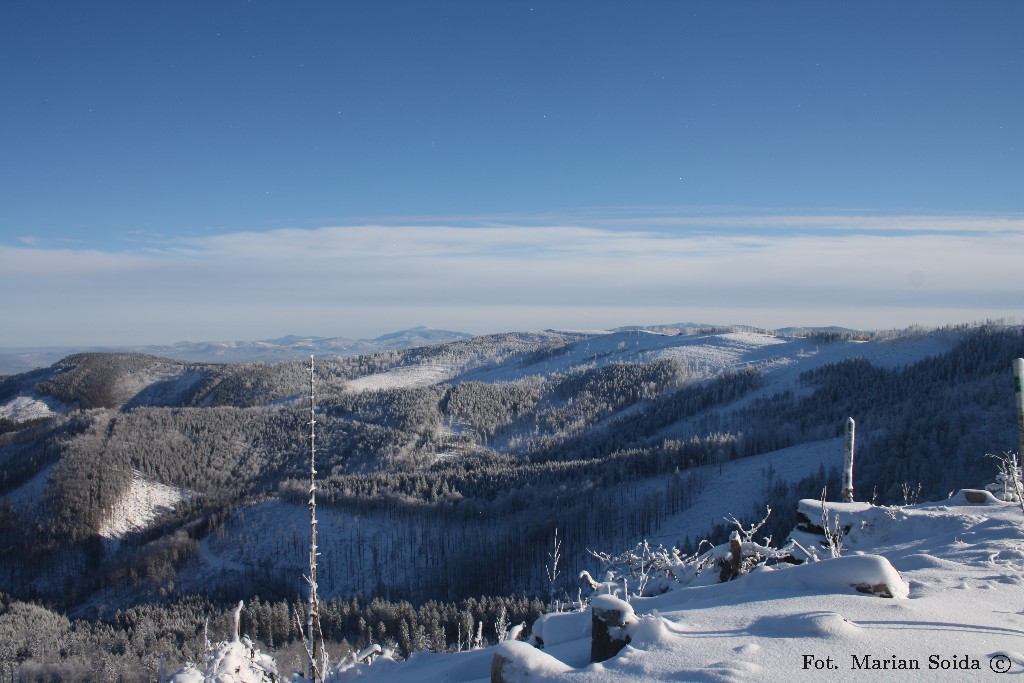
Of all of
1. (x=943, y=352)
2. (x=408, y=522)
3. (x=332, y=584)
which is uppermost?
(x=943, y=352)

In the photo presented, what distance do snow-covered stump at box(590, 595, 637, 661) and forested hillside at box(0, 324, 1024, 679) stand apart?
40.5 m

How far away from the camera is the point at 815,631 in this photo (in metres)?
7.93

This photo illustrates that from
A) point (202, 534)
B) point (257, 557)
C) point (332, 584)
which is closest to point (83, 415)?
point (202, 534)

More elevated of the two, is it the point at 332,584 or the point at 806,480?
the point at 806,480

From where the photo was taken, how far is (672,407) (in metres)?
147

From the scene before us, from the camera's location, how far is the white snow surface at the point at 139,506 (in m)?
103

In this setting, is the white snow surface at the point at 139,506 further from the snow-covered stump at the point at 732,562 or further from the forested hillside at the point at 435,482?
the snow-covered stump at the point at 732,562

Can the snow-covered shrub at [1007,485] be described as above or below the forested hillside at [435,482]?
above

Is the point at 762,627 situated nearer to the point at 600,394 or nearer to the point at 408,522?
the point at 408,522

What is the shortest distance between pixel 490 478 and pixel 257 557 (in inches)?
1391

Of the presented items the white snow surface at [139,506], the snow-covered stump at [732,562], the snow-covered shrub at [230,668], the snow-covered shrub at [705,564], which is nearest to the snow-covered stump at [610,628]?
the snow-covered shrub at [705,564]

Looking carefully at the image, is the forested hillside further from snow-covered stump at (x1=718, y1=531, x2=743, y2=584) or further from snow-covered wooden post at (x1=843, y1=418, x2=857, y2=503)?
snow-covered stump at (x1=718, y1=531, x2=743, y2=584)

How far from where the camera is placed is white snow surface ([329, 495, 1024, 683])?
23.4ft

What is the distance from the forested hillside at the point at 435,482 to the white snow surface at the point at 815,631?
1481 inches
